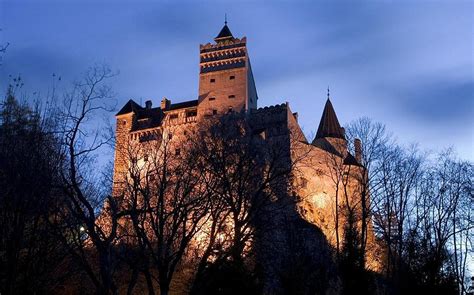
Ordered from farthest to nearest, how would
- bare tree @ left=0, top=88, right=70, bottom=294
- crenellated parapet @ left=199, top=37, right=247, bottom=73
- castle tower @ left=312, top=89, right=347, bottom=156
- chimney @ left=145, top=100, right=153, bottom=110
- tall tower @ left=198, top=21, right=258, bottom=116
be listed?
chimney @ left=145, top=100, right=153, bottom=110 < crenellated parapet @ left=199, top=37, right=247, bottom=73 < tall tower @ left=198, top=21, right=258, bottom=116 < castle tower @ left=312, top=89, right=347, bottom=156 < bare tree @ left=0, top=88, right=70, bottom=294

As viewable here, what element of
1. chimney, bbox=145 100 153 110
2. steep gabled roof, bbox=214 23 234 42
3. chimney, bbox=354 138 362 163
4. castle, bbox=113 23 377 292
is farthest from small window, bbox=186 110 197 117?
chimney, bbox=354 138 362 163

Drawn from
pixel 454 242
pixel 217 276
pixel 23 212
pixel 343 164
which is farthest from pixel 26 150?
pixel 343 164

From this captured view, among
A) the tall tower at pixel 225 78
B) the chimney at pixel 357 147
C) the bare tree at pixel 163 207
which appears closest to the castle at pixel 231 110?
the tall tower at pixel 225 78

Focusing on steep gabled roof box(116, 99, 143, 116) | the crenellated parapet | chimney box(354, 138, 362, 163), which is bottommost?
chimney box(354, 138, 362, 163)

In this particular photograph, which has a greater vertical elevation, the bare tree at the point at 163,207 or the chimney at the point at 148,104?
the chimney at the point at 148,104

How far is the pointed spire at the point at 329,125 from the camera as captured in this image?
5288cm

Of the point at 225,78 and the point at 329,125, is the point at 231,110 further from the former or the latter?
the point at 329,125

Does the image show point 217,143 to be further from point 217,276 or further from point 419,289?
point 419,289

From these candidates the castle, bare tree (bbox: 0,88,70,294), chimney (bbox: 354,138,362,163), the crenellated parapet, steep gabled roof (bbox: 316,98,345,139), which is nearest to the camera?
bare tree (bbox: 0,88,70,294)

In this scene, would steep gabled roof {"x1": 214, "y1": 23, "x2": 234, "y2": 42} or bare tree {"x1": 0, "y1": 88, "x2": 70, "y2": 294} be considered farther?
steep gabled roof {"x1": 214, "y1": 23, "x2": 234, "y2": 42}

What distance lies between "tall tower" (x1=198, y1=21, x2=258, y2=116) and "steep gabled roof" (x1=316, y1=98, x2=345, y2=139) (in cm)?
741

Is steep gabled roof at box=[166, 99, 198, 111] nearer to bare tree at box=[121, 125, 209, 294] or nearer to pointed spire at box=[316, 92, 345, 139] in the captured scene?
pointed spire at box=[316, 92, 345, 139]

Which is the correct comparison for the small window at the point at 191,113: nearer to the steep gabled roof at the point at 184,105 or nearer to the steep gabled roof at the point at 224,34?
the steep gabled roof at the point at 184,105

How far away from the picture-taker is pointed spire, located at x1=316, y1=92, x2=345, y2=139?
52875 millimetres
